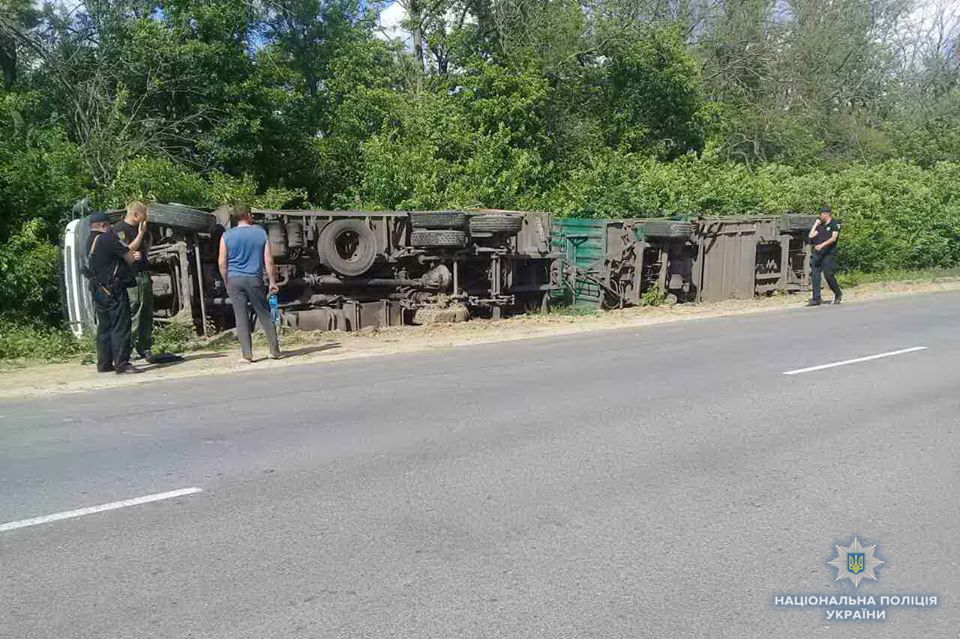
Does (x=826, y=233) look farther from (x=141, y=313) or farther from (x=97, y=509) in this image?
(x=97, y=509)

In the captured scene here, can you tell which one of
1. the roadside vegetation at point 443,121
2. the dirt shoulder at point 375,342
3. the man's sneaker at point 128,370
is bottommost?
the dirt shoulder at point 375,342

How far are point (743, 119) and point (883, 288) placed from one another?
15611 millimetres

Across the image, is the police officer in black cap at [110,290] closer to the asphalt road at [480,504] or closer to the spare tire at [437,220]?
the asphalt road at [480,504]

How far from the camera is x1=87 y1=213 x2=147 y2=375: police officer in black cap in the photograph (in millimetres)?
9492

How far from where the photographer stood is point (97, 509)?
518 centimetres

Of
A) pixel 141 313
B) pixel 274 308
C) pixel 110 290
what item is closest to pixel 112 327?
pixel 110 290

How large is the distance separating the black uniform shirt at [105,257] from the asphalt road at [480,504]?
1.34m

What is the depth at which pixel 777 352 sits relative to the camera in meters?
11.3

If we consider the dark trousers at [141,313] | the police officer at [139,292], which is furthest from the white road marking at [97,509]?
the dark trousers at [141,313]

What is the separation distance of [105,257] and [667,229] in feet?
35.2

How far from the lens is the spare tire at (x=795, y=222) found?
19547 millimetres

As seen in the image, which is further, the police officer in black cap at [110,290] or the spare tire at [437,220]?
the spare tire at [437,220]

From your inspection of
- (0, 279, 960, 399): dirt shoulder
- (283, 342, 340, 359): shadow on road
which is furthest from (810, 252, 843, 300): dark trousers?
(283, 342, 340, 359): shadow on road

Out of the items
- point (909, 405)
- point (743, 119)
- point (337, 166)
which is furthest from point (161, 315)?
point (743, 119)
